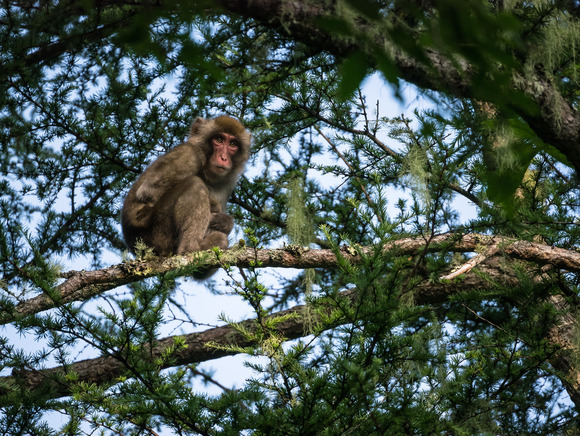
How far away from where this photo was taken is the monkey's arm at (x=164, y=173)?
670cm

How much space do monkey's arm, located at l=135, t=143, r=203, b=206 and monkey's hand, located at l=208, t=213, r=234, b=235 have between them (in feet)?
1.87

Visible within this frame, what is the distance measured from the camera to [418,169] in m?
3.56

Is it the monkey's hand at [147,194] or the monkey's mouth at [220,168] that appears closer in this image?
the monkey's hand at [147,194]

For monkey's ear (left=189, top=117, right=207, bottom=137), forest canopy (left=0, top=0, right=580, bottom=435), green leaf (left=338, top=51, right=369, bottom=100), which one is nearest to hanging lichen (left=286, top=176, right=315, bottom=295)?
forest canopy (left=0, top=0, right=580, bottom=435)

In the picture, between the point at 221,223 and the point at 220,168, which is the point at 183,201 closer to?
the point at 221,223

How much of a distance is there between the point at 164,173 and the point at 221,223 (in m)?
0.82

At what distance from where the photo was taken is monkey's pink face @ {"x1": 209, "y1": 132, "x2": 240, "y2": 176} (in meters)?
7.25

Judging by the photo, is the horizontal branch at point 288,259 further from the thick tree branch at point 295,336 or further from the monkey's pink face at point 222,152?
the monkey's pink face at point 222,152

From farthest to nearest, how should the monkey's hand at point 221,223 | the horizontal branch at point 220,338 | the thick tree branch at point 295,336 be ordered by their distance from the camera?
the monkey's hand at point 221,223 < the horizontal branch at point 220,338 < the thick tree branch at point 295,336

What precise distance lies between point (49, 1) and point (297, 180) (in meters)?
3.26

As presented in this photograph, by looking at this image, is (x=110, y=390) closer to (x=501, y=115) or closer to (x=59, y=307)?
(x=59, y=307)

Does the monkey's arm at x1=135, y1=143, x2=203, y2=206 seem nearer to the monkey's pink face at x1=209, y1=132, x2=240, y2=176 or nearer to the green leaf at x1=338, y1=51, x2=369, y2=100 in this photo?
the monkey's pink face at x1=209, y1=132, x2=240, y2=176

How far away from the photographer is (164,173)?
22.1 feet

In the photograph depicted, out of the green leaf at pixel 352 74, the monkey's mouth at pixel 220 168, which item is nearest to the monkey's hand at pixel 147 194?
the monkey's mouth at pixel 220 168
